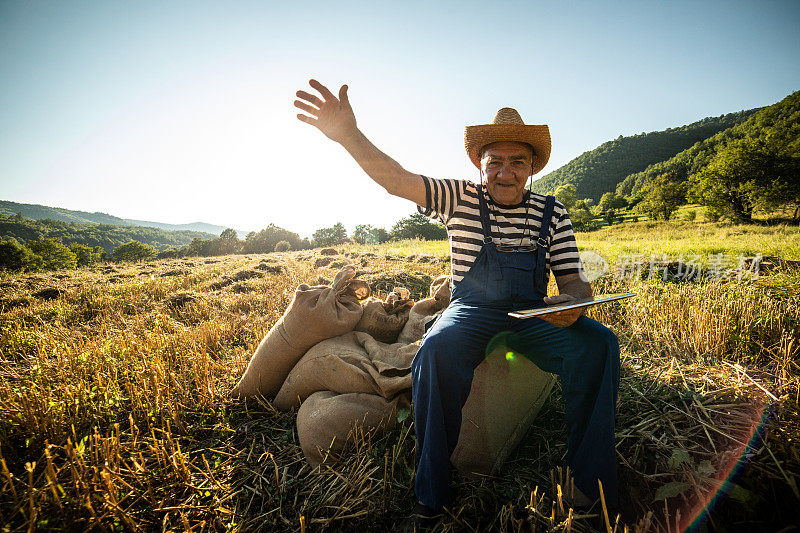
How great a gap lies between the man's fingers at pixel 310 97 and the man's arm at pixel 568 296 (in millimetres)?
1968

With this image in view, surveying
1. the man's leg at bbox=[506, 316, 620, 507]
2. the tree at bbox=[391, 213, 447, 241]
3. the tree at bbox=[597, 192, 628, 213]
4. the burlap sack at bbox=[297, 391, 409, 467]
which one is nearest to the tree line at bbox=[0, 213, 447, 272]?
the tree at bbox=[391, 213, 447, 241]

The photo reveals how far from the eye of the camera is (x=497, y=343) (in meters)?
1.97

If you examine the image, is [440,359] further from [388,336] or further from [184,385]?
[184,385]

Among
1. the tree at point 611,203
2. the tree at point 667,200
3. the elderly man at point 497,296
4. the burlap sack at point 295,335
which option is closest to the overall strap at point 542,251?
the elderly man at point 497,296

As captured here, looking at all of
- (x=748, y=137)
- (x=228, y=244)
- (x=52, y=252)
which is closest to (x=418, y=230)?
(x=228, y=244)

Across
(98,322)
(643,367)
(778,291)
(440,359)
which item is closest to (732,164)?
(778,291)

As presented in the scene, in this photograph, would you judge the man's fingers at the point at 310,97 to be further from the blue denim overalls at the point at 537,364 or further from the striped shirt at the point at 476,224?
the blue denim overalls at the point at 537,364

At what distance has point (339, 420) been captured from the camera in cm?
195

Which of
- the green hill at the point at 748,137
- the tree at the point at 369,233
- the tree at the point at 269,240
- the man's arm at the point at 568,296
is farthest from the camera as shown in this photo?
the tree at the point at 369,233

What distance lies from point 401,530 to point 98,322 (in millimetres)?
6240

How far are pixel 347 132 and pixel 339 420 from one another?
193cm

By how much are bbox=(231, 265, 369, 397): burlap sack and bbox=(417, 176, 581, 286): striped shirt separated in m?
1.02

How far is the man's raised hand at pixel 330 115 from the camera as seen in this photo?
2.05 m

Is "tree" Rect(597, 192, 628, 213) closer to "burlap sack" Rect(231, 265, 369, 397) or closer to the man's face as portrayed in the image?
the man's face
